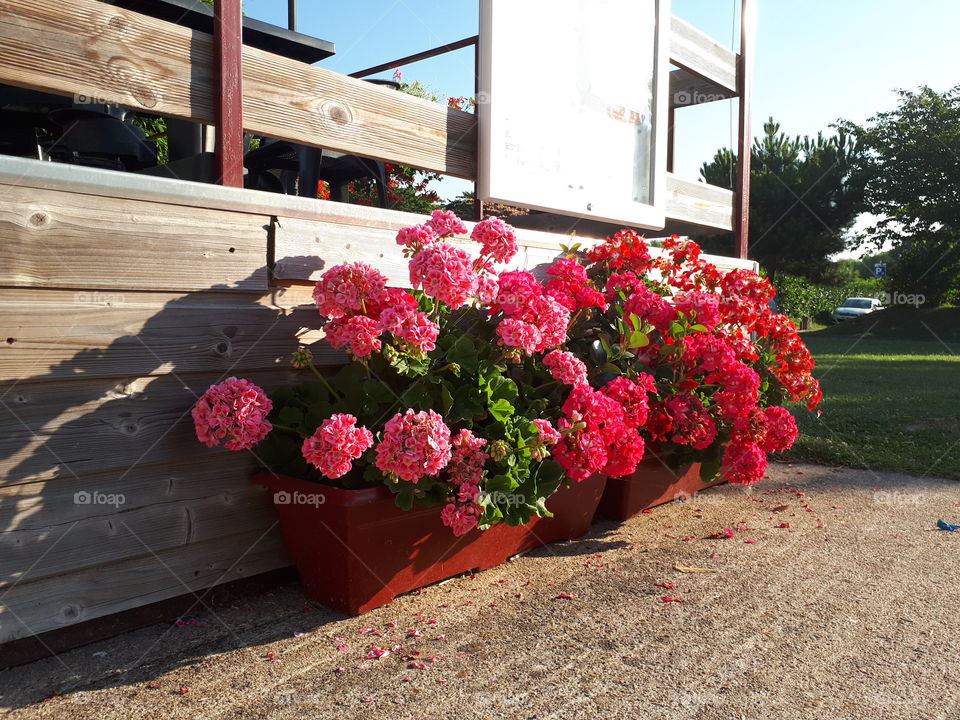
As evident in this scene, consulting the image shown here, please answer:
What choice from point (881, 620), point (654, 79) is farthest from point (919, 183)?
point (881, 620)

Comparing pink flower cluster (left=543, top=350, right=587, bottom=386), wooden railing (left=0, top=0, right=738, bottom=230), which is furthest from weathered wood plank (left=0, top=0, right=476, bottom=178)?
pink flower cluster (left=543, top=350, right=587, bottom=386)

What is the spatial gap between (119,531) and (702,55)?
4.63 meters

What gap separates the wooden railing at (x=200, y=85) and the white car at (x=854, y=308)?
35.4 m

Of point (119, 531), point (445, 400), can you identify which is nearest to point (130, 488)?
point (119, 531)

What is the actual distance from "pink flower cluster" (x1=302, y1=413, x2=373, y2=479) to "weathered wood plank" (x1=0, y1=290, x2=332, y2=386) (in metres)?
0.55

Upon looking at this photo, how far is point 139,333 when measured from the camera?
236 cm

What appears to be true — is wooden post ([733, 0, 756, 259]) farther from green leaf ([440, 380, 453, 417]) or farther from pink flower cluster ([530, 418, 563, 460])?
green leaf ([440, 380, 453, 417])

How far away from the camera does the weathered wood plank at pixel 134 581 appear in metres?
2.17

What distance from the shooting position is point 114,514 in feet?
7.68

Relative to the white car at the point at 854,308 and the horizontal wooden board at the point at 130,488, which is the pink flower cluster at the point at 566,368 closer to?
the horizontal wooden board at the point at 130,488

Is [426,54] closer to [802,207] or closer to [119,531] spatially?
[119,531]

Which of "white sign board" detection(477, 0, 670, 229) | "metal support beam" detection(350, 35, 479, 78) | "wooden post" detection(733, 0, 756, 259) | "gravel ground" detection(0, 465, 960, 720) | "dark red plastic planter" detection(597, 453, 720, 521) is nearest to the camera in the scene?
"gravel ground" detection(0, 465, 960, 720)

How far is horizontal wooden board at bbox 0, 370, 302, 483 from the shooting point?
213 centimetres

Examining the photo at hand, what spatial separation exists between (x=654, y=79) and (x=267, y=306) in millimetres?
3034
